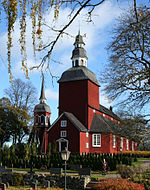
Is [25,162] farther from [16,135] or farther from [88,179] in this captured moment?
[16,135]

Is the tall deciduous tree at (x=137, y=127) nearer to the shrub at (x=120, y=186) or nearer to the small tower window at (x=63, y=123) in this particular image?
the shrub at (x=120, y=186)

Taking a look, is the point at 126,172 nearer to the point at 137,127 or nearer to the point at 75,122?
the point at 137,127

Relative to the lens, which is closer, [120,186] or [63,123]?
[120,186]

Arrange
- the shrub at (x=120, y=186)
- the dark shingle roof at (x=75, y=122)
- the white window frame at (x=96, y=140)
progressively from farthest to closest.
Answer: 1. the white window frame at (x=96, y=140)
2. the dark shingle roof at (x=75, y=122)
3. the shrub at (x=120, y=186)

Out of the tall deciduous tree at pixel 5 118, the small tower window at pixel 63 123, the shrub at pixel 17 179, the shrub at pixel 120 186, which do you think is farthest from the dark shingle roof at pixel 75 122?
the shrub at pixel 120 186

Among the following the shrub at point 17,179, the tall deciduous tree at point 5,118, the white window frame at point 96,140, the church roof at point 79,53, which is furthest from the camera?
the tall deciduous tree at point 5,118

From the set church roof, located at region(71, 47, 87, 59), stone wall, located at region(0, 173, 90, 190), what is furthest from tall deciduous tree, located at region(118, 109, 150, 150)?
church roof, located at region(71, 47, 87, 59)

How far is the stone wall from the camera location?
16.0 meters

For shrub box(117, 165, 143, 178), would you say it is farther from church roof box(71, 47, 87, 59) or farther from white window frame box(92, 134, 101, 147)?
church roof box(71, 47, 87, 59)

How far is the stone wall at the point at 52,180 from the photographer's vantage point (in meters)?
16.0

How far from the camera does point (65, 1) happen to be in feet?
9.42

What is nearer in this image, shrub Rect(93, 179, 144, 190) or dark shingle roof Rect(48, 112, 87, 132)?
shrub Rect(93, 179, 144, 190)

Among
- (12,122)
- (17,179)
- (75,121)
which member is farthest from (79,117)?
(17,179)

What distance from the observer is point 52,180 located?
1714 cm
